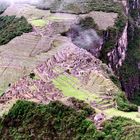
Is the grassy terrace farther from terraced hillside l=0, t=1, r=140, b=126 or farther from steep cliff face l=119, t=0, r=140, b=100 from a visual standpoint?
steep cliff face l=119, t=0, r=140, b=100

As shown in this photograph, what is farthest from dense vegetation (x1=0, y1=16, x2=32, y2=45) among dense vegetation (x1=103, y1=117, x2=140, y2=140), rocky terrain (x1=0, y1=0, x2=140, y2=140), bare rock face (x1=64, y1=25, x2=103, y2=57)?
dense vegetation (x1=103, y1=117, x2=140, y2=140)

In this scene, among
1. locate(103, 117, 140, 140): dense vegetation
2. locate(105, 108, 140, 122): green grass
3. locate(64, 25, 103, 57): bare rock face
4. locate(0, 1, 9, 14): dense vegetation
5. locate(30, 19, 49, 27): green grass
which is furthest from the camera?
locate(0, 1, 9, 14): dense vegetation

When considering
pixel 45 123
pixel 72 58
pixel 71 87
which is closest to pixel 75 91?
pixel 71 87

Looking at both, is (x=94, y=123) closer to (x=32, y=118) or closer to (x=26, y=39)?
(x=32, y=118)

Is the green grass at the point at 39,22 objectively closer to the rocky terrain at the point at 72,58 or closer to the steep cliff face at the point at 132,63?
the rocky terrain at the point at 72,58

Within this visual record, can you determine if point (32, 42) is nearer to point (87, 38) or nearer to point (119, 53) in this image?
point (87, 38)

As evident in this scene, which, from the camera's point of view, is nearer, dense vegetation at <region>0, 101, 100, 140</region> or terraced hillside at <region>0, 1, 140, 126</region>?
dense vegetation at <region>0, 101, 100, 140</region>
